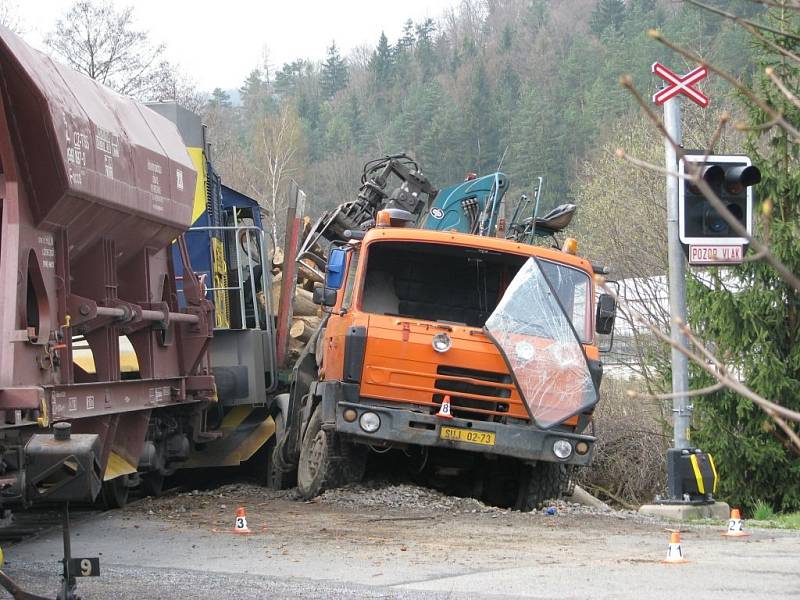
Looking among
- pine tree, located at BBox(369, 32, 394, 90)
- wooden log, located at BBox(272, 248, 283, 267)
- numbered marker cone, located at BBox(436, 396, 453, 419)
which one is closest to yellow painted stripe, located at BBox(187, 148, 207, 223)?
wooden log, located at BBox(272, 248, 283, 267)

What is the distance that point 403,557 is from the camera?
26.6 feet

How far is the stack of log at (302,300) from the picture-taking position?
15609 millimetres

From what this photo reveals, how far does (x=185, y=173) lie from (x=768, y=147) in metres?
8.53

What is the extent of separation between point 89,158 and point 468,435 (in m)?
4.12

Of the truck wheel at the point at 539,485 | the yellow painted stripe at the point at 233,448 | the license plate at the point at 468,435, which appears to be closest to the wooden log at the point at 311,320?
the yellow painted stripe at the point at 233,448

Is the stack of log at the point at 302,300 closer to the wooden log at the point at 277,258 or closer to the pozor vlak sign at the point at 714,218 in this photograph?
the wooden log at the point at 277,258

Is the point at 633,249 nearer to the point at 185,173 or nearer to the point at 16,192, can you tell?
the point at 185,173

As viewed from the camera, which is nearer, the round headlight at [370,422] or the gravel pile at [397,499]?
the round headlight at [370,422]

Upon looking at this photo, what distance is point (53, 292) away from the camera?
864 centimetres

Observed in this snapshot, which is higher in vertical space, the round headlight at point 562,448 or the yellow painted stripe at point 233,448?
the round headlight at point 562,448

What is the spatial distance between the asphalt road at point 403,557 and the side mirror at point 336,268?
2336 mm

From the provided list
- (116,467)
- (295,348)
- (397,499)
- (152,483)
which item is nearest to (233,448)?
(152,483)

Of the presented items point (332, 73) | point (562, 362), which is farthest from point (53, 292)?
point (332, 73)

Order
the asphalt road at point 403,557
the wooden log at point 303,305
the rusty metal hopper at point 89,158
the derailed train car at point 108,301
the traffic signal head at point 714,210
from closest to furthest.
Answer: the asphalt road at point 403,557 → the derailed train car at point 108,301 → the rusty metal hopper at point 89,158 → the traffic signal head at point 714,210 → the wooden log at point 303,305
